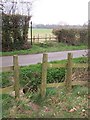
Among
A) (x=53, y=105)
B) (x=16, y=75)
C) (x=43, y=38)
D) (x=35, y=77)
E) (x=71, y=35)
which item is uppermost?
(x=71, y=35)

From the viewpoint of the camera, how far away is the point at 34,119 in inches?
203

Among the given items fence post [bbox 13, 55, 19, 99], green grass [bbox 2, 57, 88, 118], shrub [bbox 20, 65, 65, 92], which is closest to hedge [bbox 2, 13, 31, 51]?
shrub [bbox 20, 65, 65, 92]

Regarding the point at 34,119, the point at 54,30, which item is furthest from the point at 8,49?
the point at 34,119

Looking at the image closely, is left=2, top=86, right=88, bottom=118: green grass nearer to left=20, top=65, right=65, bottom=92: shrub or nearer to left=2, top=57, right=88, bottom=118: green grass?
left=2, top=57, right=88, bottom=118: green grass

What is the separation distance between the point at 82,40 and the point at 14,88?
1929cm

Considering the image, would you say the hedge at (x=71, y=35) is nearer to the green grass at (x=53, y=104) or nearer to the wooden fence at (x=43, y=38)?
the wooden fence at (x=43, y=38)

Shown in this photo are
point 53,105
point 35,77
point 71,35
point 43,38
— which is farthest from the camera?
point 43,38

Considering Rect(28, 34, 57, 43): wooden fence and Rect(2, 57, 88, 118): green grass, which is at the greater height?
Rect(28, 34, 57, 43): wooden fence

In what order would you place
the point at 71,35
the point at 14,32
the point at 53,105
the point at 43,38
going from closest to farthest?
the point at 53,105, the point at 14,32, the point at 71,35, the point at 43,38

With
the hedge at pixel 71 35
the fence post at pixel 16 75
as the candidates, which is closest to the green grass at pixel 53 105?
the fence post at pixel 16 75

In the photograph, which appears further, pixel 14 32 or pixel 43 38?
pixel 43 38

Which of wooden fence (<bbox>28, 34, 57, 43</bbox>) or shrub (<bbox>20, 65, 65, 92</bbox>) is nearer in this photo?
shrub (<bbox>20, 65, 65, 92</bbox>)

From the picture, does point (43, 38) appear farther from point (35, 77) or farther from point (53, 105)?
Result: point (53, 105)

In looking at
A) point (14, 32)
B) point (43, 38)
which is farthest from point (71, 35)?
point (14, 32)
